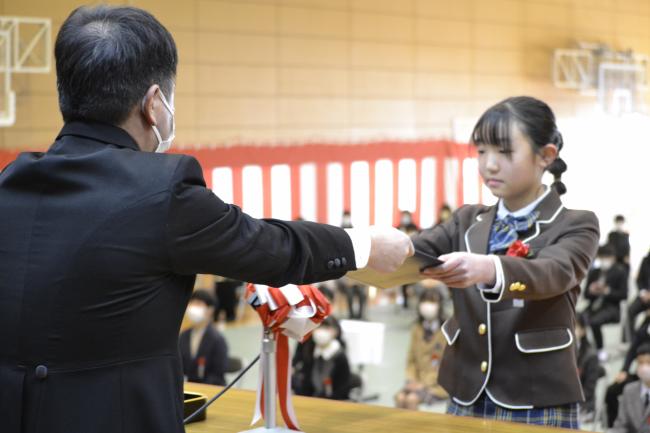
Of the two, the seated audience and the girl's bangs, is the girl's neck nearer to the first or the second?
the girl's bangs

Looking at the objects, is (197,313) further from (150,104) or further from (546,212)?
(150,104)

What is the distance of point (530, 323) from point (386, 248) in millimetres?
679

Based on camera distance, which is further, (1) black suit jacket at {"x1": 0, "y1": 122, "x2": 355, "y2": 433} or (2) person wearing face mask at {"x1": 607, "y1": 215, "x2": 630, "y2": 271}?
(2) person wearing face mask at {"x1": 607, "y1": 215, "x2": 630, "y2": 271}

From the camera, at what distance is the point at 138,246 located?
1.39m

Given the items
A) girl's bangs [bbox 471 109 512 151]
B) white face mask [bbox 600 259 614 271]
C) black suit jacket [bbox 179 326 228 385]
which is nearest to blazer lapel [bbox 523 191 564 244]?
girl's bangs [bbox 471 109 512 151]

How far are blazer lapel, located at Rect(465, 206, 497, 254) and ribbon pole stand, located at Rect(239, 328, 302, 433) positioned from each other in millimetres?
616

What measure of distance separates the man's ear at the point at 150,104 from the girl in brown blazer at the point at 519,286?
2.75 ft

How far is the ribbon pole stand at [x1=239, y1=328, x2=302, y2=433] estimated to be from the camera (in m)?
2.03

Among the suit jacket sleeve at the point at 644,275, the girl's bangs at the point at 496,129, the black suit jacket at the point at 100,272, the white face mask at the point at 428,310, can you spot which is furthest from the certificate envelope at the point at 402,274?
the suit jacket sleeve at the point at 644,275

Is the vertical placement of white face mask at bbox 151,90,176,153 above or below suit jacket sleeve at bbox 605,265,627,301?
above

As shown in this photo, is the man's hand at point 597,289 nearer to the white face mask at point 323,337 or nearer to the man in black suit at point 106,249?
the white face mask at point 323,337

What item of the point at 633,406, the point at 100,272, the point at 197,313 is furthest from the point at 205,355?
the point at 100,272

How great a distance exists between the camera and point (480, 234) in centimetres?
237

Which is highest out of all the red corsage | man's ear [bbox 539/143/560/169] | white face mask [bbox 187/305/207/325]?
man's ear [bbox 539/143/560/169]
